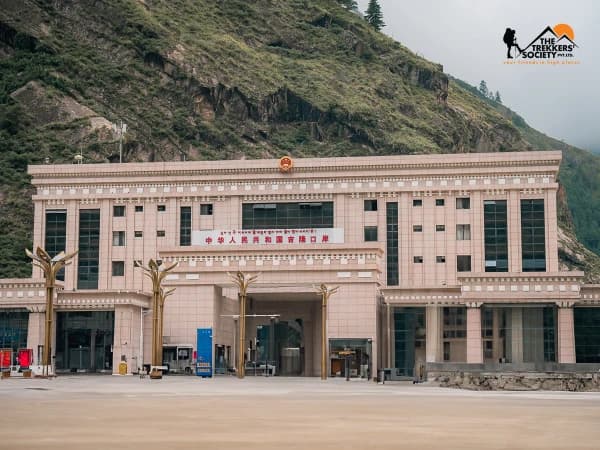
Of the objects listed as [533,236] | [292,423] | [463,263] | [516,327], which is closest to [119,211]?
[463,263]

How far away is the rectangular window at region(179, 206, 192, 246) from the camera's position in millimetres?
97062

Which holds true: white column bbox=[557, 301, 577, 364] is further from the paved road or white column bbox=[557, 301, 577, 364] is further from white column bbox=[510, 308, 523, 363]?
the paved road

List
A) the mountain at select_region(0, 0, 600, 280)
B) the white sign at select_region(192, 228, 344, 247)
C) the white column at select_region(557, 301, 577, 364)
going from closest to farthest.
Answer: the white column at select_region(557, 301, 577, 364), the white sign at select_region(192, 228, 344, 247), the mountain at select_region(0, 0, 600, 280)

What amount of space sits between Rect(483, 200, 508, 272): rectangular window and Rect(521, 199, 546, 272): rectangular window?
1.62 meters

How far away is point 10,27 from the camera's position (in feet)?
552

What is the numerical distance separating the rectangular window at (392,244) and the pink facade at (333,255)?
0.15m

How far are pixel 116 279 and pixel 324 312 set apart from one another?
1165 inches

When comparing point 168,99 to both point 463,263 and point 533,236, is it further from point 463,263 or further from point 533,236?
point 533,236

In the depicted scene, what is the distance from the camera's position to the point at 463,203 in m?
95.4

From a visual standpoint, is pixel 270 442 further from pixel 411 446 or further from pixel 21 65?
pixel 21 65

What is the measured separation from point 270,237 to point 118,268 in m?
18.9

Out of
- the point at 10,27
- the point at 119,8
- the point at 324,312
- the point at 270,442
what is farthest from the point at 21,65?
the point at 270,442

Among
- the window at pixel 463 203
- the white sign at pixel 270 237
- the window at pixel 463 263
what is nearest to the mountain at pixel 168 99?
the white sign at pixel 270 237

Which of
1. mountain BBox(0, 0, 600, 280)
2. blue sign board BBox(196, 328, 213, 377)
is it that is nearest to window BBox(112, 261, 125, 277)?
blue sign board BBox(196, 328, 213, 377)
